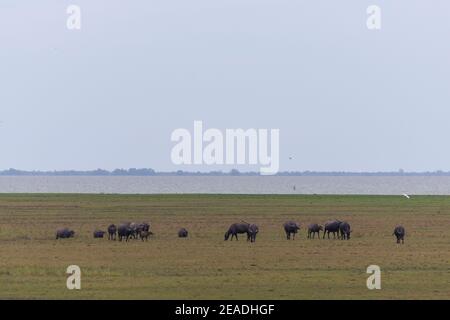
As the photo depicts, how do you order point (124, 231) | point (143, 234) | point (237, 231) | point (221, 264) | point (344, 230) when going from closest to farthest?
point (221, 264), point (237, 231), point (124, 231), point (143, 234), point (344, 230)

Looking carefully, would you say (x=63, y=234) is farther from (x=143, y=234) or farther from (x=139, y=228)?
(x=143, y=234)

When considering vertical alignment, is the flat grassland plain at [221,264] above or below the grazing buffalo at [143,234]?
below

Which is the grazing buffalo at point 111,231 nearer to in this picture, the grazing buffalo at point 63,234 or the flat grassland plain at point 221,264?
the flat grassland plain at point 221,264

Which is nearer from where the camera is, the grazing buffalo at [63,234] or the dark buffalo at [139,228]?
the dark buffalo at [139,228]

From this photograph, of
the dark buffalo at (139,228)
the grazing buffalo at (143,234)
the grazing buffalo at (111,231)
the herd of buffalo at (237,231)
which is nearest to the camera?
the herd of buffalo at (237,231)

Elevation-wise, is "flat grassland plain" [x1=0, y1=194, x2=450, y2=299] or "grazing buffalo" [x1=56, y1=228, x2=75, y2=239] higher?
"grazing buffalo" [x1=56, y1=228, x2=75, y2=239]

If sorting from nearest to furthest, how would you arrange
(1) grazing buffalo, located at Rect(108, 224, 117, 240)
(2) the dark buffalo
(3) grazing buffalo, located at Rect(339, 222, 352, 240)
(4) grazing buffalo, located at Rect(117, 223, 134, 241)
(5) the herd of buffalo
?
(5) the herd of buffalo < (4) grazing buffalo, located at Rect(117, 223, 134, 241) < (2) the dark buffalo < (1) grazing buffalo, located at Rect(108, 224, 117, 240) < (3) grazing buffalo, located at Rect(339, 222, 352, 240)

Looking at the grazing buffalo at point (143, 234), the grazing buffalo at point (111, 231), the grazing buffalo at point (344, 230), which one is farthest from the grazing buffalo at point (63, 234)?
the grazing buffalo at point (344, 230)

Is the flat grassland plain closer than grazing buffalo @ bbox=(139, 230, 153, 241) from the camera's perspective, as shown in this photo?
Yes

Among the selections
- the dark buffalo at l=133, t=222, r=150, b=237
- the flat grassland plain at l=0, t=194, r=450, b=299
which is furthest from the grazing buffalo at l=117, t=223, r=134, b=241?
the flat grassland plain at l=0, t=194, r=450, b=299

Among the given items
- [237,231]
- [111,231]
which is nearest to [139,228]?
[111,231]

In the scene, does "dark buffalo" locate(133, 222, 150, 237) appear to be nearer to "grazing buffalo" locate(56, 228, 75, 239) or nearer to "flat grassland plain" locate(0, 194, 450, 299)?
"flat grassland plain" locate(0, 194, 450, 299)

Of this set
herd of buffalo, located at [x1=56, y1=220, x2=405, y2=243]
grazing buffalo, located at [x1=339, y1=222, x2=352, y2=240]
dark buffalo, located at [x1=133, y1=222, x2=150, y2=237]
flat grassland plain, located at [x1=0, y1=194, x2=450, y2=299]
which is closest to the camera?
flat grassland plain, located at [x1=0, y1=194, x2=450, y2=299]
